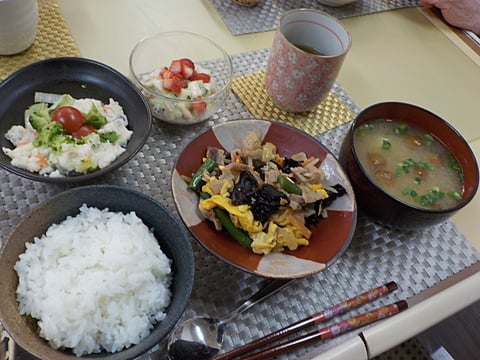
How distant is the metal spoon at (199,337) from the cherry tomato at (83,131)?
2.10 feet

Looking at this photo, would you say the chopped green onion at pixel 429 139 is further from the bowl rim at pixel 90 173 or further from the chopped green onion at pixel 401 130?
the bowl rim at pixel 90 173

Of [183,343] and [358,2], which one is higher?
[358,2]

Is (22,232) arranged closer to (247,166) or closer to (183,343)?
(183,343)

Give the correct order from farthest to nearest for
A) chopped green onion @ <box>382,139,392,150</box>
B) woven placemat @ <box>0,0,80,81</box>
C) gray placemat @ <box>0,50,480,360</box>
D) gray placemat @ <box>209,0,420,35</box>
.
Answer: gray placemat @ <box>209,0,420,35</box> → woven placemat @ <box>0,0,80,81</box> → chopped green onion @ <box>382,139,392,150</box> → gray placemat @ <box>0,50,480,360</box>

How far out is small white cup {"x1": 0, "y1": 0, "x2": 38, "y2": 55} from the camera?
1.42 metres

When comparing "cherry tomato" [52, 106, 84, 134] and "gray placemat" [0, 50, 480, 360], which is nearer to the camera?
"gray placemat" [0, 50, 480, 360]

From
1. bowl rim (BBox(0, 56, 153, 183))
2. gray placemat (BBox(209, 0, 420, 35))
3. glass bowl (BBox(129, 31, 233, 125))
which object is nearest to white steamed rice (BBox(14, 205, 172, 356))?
bowl rim (BBox(0, 56, 153, 183))

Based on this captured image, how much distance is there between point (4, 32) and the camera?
4.87ft

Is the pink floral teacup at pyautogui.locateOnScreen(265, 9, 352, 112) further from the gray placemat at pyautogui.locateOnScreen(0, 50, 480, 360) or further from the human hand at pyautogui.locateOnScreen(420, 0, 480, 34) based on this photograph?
the human hand at pyautogui.locateOnScreen(420, 0, 480, 34)

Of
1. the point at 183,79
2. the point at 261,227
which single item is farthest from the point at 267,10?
the point at 261,227

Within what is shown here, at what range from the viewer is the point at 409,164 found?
1.46 meters

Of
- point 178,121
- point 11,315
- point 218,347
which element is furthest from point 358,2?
point 11,315

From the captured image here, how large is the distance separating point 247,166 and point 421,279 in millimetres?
622

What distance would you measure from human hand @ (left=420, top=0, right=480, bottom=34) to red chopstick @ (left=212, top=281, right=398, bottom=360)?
1673 mm
